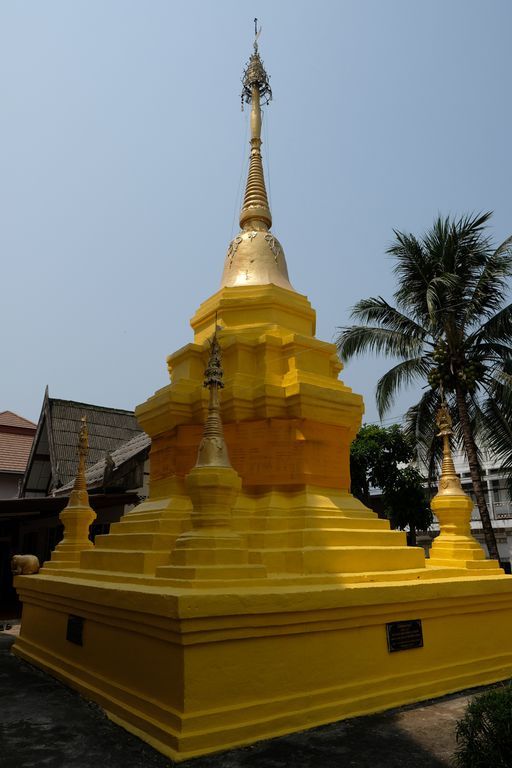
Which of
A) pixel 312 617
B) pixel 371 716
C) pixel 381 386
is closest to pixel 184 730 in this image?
pixel 312 617

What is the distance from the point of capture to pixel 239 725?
16.2ft

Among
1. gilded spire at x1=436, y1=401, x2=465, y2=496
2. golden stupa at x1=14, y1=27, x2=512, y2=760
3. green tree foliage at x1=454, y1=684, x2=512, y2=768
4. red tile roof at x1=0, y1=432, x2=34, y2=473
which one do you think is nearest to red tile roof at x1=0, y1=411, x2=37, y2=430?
red tile roof at x1=0, y1=432, x2=34, y2=473

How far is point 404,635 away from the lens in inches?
249

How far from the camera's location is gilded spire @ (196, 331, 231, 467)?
5983 millimetres

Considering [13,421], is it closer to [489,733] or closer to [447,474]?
[447,474]

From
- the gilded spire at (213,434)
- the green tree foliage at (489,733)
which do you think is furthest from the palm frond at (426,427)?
the green tree foliage at (489,733)

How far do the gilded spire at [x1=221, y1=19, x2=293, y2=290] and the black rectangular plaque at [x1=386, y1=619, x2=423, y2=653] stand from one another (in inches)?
218

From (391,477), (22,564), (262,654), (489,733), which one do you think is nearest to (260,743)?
(262,654)

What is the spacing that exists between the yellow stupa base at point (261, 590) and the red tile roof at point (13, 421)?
2390cm

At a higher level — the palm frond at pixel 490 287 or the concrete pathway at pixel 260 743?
the palm frond at pixel 490 287

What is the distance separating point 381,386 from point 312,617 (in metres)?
12.1

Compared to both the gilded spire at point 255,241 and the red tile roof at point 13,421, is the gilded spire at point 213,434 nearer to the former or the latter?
the gilded spire at point 255,241

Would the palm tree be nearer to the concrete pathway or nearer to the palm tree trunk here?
the palm tree trunk

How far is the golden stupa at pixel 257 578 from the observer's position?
200 inches
